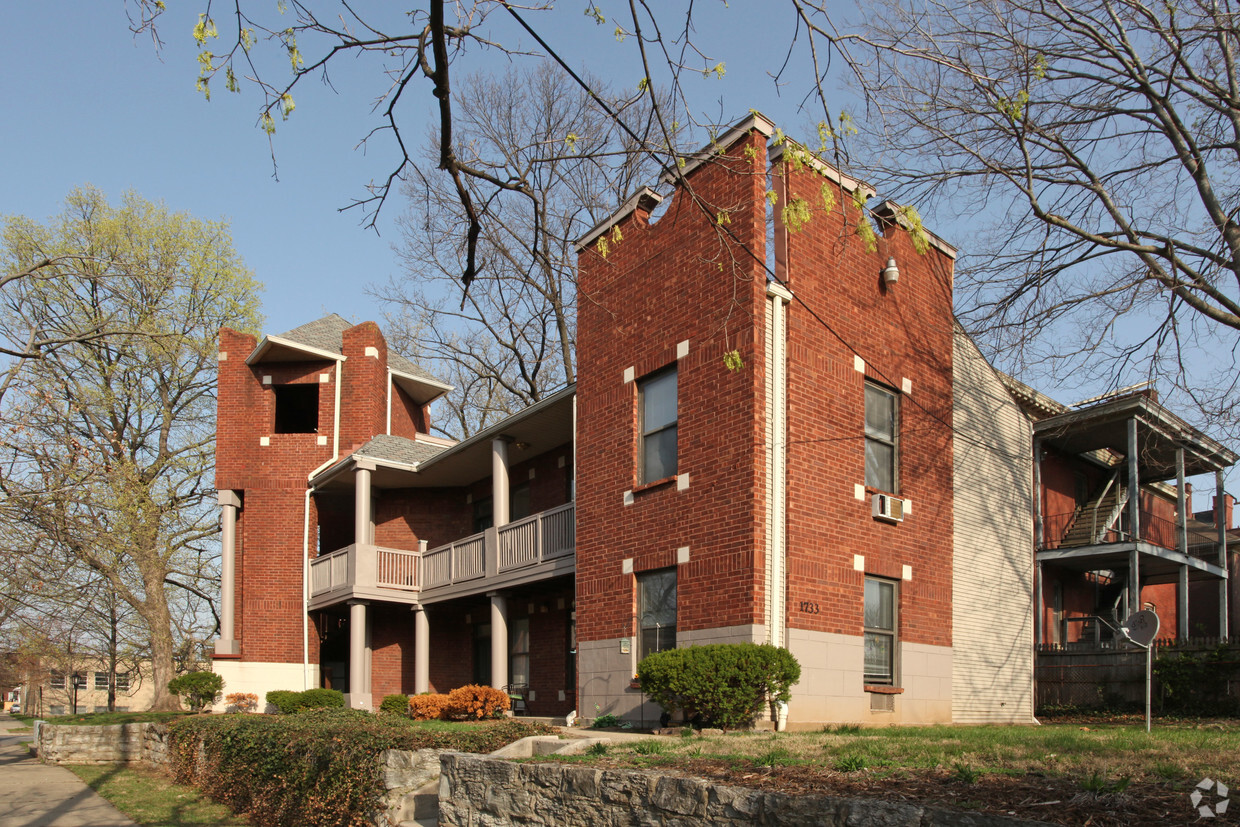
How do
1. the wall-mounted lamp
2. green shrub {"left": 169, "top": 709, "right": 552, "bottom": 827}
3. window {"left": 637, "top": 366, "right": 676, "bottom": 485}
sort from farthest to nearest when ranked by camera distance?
the wall-mounted lamp < window {"left": 637, "top": 366, "right": 676, "bottom": 485} < green shrub {"left": 169, "top": 709, "right": 552, "bottom": 827}

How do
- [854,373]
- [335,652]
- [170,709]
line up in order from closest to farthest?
[854,373] < [335,652] < [170,709]

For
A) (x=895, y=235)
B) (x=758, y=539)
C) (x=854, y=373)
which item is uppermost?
(x=895, y=235)

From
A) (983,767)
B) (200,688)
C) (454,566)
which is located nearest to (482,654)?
(454,566)

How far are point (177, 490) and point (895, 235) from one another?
25.9m

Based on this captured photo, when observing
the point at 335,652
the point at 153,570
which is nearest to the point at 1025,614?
the point at 335,652

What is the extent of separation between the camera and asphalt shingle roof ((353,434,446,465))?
74.2ft

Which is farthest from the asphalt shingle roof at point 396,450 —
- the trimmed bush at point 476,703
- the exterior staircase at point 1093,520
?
the exterior staircase at point 1093,520

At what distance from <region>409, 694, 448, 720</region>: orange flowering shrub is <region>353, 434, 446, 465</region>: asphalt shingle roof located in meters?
6.15

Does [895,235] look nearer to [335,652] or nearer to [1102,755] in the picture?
[1102,755]

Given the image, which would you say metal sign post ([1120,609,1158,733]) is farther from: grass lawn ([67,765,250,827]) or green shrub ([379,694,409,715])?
green shrub ([379,694,409,715])

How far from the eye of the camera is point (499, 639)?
19250 millimetres

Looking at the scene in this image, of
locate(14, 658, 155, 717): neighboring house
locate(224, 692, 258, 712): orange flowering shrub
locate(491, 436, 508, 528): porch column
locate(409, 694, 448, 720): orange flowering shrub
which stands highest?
locate(491, 436, 508, 528): porch column

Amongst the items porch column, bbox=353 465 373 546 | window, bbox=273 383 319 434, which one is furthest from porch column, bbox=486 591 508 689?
window, bbox=273 383 319 434

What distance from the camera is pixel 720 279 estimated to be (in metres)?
13.8
